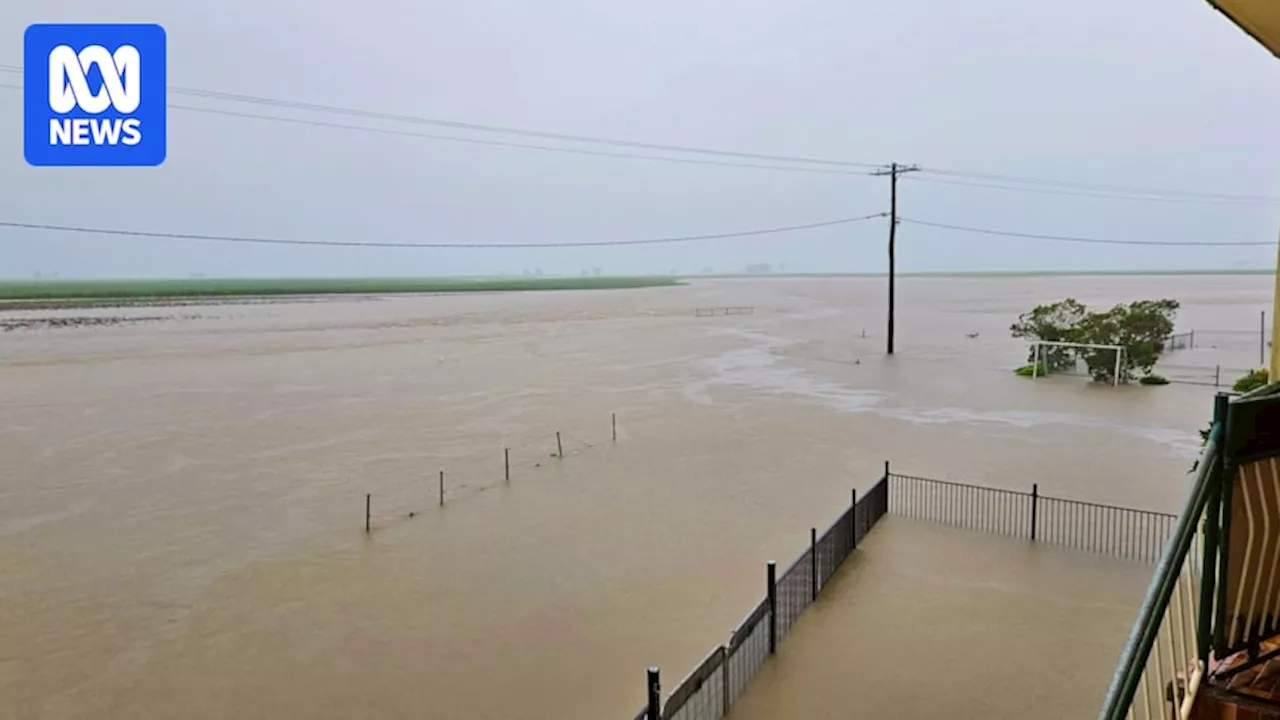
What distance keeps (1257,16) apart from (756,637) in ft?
21.2

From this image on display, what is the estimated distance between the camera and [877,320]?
7106cm

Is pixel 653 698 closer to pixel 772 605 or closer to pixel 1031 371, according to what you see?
pixel 772 605

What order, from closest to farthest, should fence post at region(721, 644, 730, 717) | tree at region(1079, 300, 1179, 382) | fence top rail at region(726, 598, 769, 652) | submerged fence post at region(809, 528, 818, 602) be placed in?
fence post at region(721, 644, 730, 717) < fence top rail at region(726, 598, 769, 652) < submerged fence post at region(809, 528, 818, 602) < tree at region(1079, 300, 1179, 382)

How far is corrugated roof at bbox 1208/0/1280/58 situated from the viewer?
4.71 metres

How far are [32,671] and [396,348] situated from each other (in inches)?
1582

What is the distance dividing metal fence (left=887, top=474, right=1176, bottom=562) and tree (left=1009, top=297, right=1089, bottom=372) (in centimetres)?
2015

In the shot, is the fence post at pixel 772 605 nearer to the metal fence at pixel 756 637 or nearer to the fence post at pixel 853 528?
the metal fence at pixel 756 637

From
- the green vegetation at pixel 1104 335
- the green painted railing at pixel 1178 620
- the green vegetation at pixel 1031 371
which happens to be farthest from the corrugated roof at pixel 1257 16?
the green vegetation at pixel 1031 371

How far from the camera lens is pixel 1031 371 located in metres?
33.3


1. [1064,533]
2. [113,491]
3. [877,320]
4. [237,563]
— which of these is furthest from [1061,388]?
[877,320]

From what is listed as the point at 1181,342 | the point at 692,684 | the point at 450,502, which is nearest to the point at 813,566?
the point at 692,684

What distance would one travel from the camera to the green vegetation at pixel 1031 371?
3278 cm

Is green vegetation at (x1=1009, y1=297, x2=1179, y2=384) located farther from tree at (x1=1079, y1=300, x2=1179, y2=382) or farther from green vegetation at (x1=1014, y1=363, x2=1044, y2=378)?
green vegetation at (x1=1014, y1=363, x2=1044, y2=378)

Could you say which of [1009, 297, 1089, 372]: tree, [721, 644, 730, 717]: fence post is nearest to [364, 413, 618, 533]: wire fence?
[721, 644, 730, 717]: fence post
